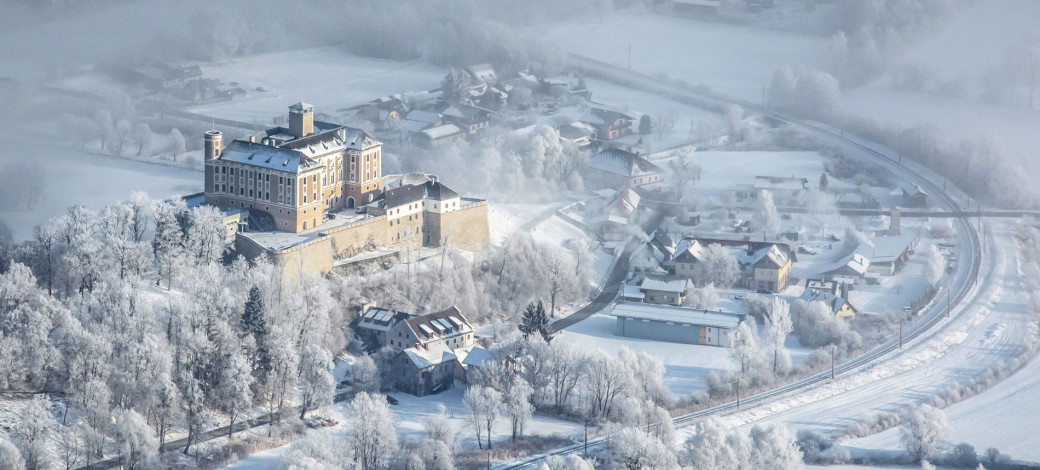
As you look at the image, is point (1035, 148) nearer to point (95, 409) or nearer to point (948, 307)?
point (948, 307)

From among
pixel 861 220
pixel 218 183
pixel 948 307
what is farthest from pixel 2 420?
pixel 861 220

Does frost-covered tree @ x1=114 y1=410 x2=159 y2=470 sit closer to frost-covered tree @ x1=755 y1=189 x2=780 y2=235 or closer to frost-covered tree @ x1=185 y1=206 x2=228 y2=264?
frost-covered tree @ x1=185 y1=206 x2=228 y2=264

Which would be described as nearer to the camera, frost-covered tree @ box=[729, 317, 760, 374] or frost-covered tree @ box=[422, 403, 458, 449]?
frost-covered tree @ box=[422, 403, 458, 449]

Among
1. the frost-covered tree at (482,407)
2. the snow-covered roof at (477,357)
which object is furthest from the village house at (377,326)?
the frost-covered tree at (482,407)

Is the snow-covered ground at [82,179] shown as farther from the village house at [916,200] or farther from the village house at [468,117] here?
the village house at [916,200]

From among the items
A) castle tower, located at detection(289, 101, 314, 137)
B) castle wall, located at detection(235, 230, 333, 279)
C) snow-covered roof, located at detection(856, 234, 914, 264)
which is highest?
castle tower, located at detection(289, 101, 314, 137)

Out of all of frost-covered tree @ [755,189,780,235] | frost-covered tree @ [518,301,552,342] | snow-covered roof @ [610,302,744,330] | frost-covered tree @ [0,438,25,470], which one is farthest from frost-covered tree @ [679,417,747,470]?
frost-covered tree @ [755,189,780,235]

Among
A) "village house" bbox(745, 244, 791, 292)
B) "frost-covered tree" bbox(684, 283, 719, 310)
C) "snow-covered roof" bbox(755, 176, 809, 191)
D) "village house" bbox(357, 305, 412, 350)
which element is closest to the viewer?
"village house" bbox(357, 305, 412, 350)
